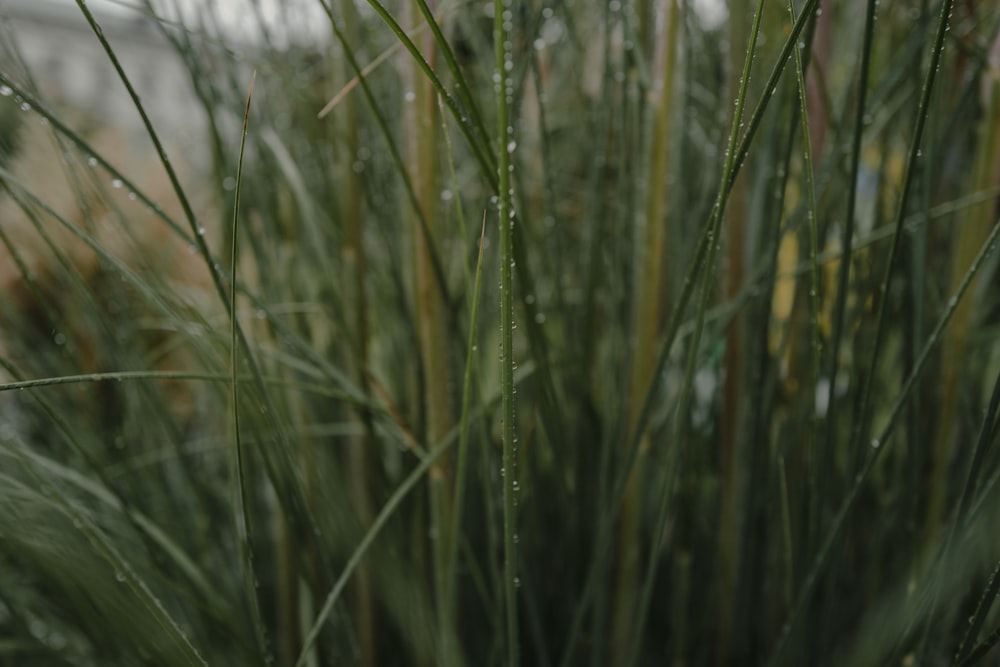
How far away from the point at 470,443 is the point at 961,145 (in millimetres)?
368

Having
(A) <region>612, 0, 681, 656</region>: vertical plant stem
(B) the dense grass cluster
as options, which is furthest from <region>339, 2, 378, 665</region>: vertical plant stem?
(A) <region>612, 0, 681, 656</region>: vertical plant stem

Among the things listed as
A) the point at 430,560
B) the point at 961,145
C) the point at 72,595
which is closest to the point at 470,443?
the point at 430,560

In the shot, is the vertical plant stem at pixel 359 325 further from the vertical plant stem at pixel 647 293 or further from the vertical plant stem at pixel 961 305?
the vertical plant stem at pixel 961 305

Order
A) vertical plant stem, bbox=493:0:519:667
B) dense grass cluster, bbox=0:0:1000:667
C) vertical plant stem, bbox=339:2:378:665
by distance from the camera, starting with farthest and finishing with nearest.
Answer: vertical plant stem, bbox=339:2:378:665
dense grass cluster, bbox=0:0:1000:667
vertical plant stem, bbox=493:0:519:667

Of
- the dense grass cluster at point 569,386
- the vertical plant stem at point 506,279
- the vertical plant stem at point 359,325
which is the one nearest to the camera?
the vertical plant stem at point 506,279

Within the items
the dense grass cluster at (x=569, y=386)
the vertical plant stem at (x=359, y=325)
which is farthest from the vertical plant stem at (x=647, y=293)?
the vertical plant stem at (x=359, y=325)

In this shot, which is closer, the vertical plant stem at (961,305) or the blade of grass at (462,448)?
the blade of grass at (462,448)

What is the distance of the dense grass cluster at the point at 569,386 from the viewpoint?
313mm

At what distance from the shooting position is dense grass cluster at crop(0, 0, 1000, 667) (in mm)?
313

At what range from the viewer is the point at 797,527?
39 cm

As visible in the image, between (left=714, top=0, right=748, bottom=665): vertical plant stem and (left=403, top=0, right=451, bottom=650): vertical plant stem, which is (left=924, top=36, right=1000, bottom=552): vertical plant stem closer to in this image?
(left=714, top=0, right=748, bottom=665): vertical plant stem

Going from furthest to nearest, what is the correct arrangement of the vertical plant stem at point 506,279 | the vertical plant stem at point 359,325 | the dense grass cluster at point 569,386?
the vertical plant stem at point 359,325 → the dense grass cluster at point 569,386 → the vertical plant stem at point 506,279

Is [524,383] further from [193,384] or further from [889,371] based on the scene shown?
[193,384]

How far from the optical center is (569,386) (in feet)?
1.51
